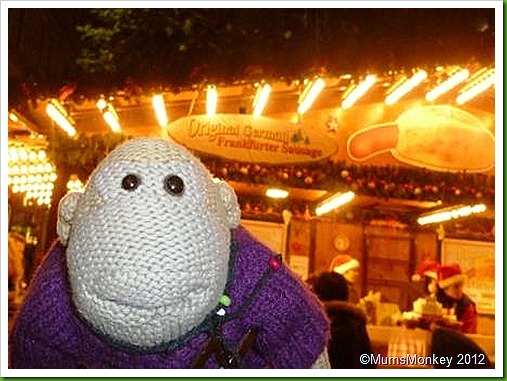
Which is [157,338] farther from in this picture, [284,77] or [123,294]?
[284,77]

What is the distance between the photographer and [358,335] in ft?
8.54

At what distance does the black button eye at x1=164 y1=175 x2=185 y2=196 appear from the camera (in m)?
0.77

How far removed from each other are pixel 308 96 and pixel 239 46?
1753 millimetres

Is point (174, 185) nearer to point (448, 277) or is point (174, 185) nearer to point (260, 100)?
point (260, 100)

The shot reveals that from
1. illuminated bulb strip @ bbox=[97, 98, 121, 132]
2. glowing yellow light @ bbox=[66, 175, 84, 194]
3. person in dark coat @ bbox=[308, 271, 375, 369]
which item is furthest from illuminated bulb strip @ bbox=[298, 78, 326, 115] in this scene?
glowing yellow light @ bbox=[66, 175, 84, 194]

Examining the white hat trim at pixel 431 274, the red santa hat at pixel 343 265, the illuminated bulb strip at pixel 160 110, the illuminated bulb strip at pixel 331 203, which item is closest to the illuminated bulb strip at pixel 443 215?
the white hat trim at pixel 431 274

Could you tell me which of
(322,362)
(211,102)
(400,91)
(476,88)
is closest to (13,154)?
(211,102)

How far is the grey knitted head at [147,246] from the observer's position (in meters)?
0.73

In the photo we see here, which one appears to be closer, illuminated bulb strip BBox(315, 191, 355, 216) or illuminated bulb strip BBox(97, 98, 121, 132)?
illuminated bulb strip BBox(97, 98, 121, 132)

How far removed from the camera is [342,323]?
104 inches

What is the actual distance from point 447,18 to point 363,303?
3024 mm

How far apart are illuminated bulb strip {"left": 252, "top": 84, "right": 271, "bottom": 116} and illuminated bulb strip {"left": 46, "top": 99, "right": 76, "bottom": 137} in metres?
1.11

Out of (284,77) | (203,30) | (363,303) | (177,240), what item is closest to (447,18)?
(284,77)

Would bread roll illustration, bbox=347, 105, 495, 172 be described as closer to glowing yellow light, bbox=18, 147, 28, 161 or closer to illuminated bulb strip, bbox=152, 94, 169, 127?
illuminated bulb strip, bbox=152, 94, 169, 127
